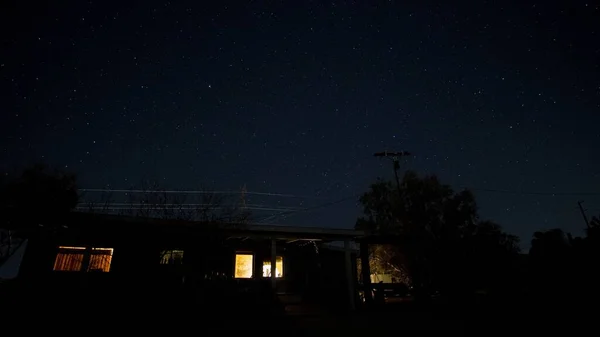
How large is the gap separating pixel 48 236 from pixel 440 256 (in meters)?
17.2

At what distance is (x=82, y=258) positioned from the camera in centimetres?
1334

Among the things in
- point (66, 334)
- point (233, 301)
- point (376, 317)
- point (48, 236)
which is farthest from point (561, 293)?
point (48, 236)

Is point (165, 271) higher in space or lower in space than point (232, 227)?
lower

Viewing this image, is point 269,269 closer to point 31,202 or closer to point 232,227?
point 232,227

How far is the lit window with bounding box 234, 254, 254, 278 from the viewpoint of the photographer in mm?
16250

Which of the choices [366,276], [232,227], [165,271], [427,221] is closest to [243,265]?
[232,227]

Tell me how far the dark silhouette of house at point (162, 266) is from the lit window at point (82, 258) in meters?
0.03

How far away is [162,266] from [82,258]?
15.4 feet

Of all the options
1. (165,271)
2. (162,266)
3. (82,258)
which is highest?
(82,258)

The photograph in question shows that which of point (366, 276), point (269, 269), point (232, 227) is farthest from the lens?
point (269, 269)

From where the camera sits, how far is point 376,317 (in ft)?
36.4

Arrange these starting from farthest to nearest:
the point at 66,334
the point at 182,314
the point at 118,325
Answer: the point at 182,314, the point at 118,325, the point at 66,334

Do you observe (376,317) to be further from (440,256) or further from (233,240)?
(233,240)

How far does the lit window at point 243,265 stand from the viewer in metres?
16.2
